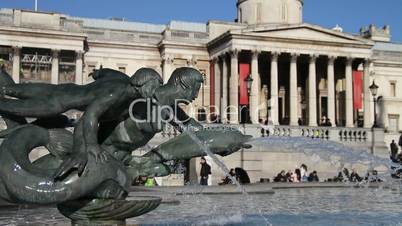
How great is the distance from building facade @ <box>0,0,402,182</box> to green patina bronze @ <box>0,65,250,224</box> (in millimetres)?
35804

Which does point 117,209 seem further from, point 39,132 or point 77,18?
point 77,18

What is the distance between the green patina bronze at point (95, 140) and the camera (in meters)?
5.21

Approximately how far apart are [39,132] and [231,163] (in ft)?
81.8

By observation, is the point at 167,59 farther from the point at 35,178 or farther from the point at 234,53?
the point at 35,178

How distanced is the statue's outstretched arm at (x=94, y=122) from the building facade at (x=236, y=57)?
36483 mm

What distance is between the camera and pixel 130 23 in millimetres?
53781

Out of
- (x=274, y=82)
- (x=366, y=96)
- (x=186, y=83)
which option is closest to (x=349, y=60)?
(x=366, y=96)

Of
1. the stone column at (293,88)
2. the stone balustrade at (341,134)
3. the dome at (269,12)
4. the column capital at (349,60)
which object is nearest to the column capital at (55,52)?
the stone balustrade at (341,134)

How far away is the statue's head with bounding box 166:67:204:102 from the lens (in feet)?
19.2

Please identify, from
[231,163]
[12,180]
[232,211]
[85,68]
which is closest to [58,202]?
[12,180]

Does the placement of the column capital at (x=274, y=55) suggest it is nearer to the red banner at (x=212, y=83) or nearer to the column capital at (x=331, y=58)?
the column capital at (x=331, y=58)

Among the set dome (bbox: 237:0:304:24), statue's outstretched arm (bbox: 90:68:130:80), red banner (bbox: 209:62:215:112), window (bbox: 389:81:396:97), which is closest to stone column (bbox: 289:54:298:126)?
dome (bbox: 237:0:304:24)

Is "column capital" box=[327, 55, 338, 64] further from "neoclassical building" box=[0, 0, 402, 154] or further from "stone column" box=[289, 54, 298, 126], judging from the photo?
"stone column" box=[289, 54, 298, 126]

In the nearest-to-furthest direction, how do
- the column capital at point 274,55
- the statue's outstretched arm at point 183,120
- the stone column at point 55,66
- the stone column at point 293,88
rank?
the statue's outstretched arm at point 183,120 → the stone column at point 55,66 → the column capital at point 274,55 → the stone column at point 293,88
